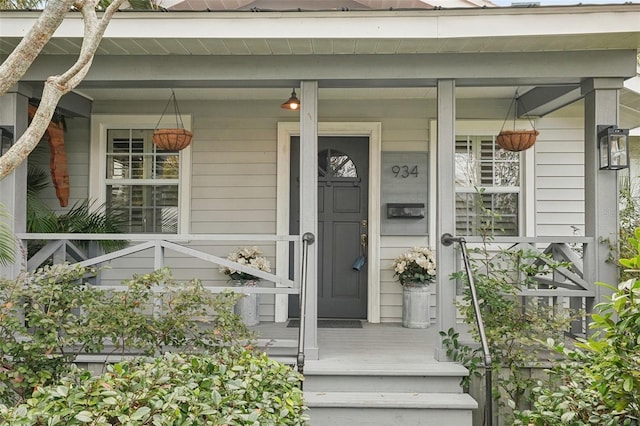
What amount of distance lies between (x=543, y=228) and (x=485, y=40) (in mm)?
2648

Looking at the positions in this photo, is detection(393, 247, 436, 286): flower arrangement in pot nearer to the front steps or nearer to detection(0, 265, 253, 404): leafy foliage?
the front steps

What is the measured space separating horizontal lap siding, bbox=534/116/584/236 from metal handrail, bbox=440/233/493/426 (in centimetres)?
215

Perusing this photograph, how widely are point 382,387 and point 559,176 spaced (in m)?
3.41

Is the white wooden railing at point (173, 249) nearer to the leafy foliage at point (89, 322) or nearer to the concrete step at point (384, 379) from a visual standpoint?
the leafy foliage at point (89, 322)

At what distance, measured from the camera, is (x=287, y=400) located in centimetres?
199

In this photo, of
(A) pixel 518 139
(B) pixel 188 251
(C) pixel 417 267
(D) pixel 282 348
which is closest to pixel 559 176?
(A) pixel 518 139

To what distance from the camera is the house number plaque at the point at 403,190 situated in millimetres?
5508

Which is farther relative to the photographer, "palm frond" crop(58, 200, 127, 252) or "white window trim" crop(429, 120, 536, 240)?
"white window trim" crop(429, 120, 536, 240)

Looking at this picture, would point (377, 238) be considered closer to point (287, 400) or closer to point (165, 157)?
point (165, 157)

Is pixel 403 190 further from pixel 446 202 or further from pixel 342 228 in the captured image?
pixel 446 202

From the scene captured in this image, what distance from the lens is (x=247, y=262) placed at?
532 cm

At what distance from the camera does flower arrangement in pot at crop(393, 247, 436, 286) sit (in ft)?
17.1

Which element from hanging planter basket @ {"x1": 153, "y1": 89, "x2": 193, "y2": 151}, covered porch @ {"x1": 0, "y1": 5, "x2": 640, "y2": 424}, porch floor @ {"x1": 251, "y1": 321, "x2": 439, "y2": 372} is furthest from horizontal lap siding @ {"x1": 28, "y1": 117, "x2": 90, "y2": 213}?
porch floor @ {"x1": 251, "y1": 321, "x2": 439, "y2": 372}

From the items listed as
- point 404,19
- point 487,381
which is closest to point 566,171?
point 404,19
